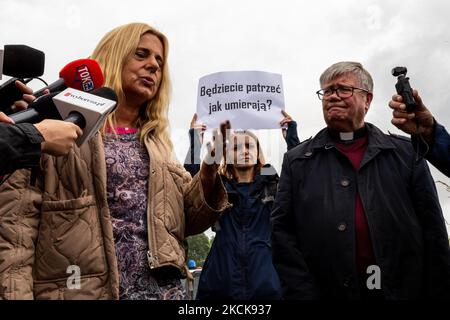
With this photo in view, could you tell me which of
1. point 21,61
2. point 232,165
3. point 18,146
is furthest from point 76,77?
point 232,165

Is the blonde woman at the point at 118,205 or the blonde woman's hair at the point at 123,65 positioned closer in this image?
the blonde woman at the point at 118,205

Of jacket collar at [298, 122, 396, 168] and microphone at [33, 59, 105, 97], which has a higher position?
microphone at [33, 59, 105, 97]

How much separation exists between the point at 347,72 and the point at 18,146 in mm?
2211

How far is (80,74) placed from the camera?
7.55 feet

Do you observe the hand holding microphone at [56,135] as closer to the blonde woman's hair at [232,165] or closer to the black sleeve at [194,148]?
the black sleeve at [194,148]

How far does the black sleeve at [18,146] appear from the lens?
5.84 ft

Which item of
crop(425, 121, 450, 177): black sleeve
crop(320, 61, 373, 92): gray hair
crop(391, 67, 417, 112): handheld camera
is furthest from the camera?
crop(320, 61, 373, 92): gray hair

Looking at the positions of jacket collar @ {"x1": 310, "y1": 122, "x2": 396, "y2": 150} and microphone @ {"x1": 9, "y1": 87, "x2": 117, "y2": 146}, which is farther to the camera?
jacket collar @ {"x1": 310, "y1": 122, "x2": 396, "y2": 150}

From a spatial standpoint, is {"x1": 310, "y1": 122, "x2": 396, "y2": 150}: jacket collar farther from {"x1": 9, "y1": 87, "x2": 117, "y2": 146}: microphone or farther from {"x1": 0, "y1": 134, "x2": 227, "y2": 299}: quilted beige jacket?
{"x1": 9, "y1": 87, "x2": 117, "y2": 146}: microphone

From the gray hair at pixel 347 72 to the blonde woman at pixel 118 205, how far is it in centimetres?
103

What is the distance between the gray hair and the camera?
11.1 feet

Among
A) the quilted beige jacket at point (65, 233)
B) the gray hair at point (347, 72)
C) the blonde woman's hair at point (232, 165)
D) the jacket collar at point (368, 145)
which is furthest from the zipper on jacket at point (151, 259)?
the blonde woman's hair at point (232, 165)

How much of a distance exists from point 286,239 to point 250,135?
1.68 metres

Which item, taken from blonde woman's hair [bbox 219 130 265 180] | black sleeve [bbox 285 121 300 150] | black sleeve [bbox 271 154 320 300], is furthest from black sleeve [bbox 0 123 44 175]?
black sleeve [bbox 285 121 300 150]
